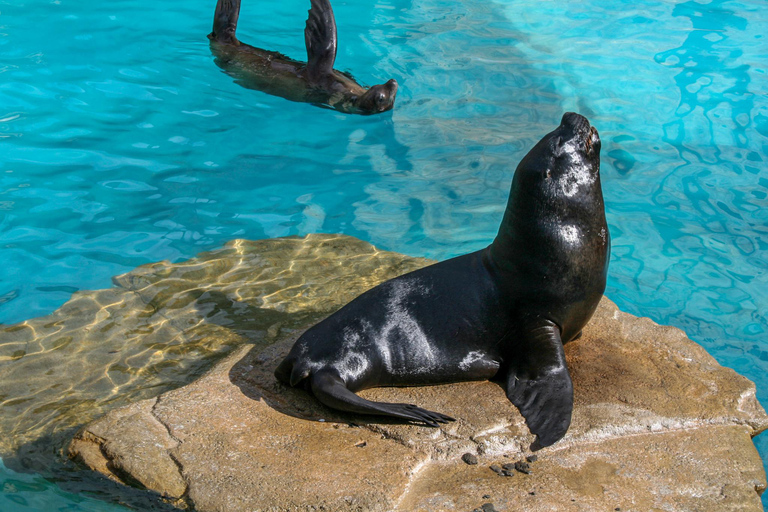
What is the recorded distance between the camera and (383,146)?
346 inches

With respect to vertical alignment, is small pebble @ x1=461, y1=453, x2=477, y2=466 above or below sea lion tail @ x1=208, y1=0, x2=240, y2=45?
below

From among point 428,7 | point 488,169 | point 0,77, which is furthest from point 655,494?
point 428,7

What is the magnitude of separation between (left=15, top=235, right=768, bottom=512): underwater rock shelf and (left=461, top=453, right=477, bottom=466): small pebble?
23 millimetres

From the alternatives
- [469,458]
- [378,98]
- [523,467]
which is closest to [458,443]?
[469,458]

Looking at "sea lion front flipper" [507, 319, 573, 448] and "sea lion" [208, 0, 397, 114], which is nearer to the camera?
"sea lion front flipper" [507, 319, 573, 448]

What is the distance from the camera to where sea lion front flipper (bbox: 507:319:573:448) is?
3570 mm

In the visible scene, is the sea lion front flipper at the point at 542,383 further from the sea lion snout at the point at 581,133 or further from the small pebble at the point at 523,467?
the sea lion snout at the point at 581,133

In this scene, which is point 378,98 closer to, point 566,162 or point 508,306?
point 566,162

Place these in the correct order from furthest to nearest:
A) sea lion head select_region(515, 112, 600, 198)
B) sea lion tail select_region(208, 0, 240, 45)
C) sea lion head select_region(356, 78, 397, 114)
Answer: sea lion tail select_region(208, 0, 240, 45)
sea lion head select_region(356, 78, 397, 114)
sea lion head select_region(515, 112, 600, 198)

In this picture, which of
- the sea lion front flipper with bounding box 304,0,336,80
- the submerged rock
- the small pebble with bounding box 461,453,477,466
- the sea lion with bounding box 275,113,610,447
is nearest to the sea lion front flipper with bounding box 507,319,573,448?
the sea lion with bounding box 275,113,610,447

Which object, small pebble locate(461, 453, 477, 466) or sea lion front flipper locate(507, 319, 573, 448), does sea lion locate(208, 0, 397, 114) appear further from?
small pebble locate(461, 453, 477, 466)

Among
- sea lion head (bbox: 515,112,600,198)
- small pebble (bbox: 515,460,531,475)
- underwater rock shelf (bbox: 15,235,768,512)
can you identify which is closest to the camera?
underwater rock shelf (bbox: 15,235,768,512)

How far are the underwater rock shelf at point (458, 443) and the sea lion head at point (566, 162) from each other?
979 millimetres

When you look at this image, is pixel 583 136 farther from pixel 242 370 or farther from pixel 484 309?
pixel 242 370
